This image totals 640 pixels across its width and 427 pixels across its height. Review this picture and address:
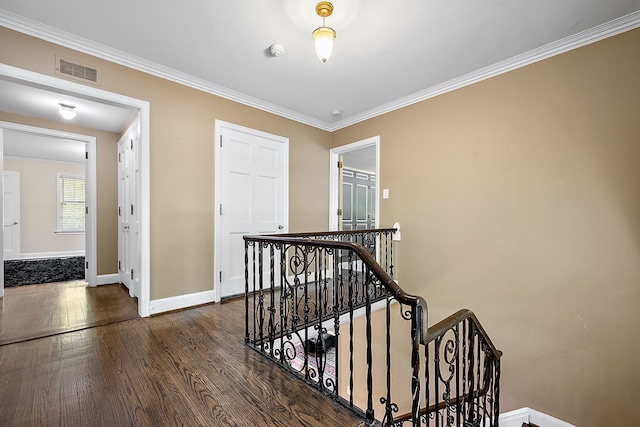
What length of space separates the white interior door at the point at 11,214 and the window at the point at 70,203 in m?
0.73

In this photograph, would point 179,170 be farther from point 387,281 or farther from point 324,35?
point 387,281

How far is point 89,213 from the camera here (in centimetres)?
425

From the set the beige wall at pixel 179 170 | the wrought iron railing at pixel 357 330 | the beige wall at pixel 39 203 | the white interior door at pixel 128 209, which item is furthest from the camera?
the beige wall at pixel 39 203

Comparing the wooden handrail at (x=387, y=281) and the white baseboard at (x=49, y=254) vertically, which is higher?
the wooden handrail at (x=387, y=281)

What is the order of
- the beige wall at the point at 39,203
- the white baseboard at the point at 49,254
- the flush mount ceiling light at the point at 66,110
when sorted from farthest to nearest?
1. the white baseboard at the point at 49,254
2. the beige wall at the point at 39,203
3. the flush mount ceiling light at the point at 66,110

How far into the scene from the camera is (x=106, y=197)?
4.37 m

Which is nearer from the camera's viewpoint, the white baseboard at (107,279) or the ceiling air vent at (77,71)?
the ceiling air vent at (77,71)

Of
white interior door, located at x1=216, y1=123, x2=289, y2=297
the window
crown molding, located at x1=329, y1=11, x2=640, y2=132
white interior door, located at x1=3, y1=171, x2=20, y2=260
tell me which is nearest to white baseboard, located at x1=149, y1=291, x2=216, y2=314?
white interior door, located at x1=216, y1=123, x2=289, y2=297

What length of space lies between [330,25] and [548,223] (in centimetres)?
273

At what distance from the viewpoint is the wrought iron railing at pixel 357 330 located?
170 cm

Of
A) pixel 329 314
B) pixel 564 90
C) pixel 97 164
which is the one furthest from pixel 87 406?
pixel 564 90

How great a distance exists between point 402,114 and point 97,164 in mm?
4732

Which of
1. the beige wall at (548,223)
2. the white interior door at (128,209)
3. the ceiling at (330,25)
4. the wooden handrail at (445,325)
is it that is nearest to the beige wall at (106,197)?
the white interior door at (128,209)

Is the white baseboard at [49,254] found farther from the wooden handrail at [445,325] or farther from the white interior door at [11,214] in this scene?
the wooden handrail at [445,325]
